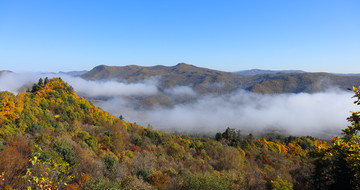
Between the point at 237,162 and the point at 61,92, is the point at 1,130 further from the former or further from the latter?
the point at 61,92

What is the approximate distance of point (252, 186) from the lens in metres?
16.5

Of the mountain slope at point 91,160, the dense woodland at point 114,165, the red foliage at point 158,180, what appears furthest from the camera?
the red foliage at point 158,180

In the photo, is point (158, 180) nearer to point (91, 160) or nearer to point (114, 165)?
point (114, 165)

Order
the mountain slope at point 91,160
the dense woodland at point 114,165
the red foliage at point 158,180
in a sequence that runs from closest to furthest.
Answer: the dense woodland at point 114,165 < the mountain slope at point 91,160 < the red foliage at point 158,180

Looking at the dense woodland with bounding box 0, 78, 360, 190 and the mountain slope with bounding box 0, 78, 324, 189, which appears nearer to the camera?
the dense woodland with bounding box 0, 78, 360, 190

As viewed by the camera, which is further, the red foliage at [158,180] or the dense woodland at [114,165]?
the red foliage at [158,180]

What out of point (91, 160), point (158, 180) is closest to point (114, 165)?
point (91, 160)

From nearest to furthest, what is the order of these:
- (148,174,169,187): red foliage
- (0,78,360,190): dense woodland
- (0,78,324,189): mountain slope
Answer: (0,78,360,190): dense woodland
(0,78,324,189): mountain slope
(148,174,169,187): red foliage

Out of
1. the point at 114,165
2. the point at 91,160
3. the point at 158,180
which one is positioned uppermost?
the point at 91,160

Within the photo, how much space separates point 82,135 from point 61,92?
3800cm

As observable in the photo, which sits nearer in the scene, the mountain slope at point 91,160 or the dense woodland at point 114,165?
the dense woodland at point 114,165

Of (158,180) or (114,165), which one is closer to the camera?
(158,180)

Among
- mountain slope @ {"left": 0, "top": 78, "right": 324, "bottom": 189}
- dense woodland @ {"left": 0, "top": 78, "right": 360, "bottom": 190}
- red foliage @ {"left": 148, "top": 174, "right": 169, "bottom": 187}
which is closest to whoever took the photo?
dense woodland @ {"left": 0, "top": 78, "right": 360, "bottom": 190}

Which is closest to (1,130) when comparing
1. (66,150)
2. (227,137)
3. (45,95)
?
(66,150)
